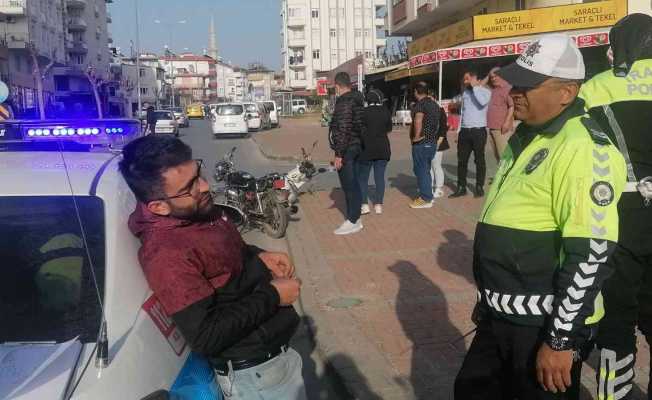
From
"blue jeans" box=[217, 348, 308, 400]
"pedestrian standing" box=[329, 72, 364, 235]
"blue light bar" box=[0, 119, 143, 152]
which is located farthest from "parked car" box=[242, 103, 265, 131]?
"blue jeans" box=[217, 348, 308, 400]

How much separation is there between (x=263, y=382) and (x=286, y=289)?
33cm

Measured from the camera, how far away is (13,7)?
56.6 meters

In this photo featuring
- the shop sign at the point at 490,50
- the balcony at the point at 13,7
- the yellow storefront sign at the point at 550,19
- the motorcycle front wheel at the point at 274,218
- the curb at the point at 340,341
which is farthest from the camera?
the balcony at the point at 13,7

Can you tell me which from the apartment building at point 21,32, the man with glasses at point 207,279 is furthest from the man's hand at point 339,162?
the apartment building at point 21,32

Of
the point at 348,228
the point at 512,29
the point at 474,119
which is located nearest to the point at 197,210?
the point at 348,228

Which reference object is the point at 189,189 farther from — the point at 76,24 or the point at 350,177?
the point at 76,24

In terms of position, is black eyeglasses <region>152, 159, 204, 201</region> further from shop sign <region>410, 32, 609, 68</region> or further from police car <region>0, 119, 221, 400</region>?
shop sign <region>410, 32, 609, 68</region>

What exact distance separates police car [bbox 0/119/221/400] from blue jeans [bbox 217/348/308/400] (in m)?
0.07

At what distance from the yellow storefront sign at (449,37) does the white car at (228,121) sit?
927 cm

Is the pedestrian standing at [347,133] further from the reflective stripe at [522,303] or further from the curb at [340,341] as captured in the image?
the reflective stripe at [522,303]

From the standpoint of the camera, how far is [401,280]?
6.02 m

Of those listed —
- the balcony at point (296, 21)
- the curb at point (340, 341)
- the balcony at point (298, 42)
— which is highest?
the balcony at point (296, 21)

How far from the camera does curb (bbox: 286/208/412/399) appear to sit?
3959 millimetres

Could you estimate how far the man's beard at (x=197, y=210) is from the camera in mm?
2176
